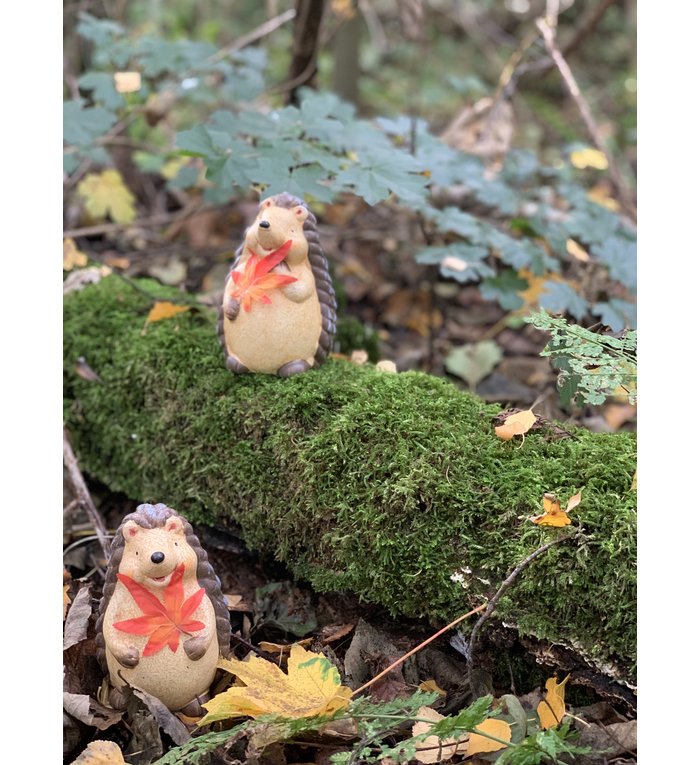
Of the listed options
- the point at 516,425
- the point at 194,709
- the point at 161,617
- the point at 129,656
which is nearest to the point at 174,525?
the point at 161,617

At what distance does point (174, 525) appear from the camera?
87.1 inches

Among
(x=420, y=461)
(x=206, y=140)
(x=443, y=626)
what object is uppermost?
(x=206, y=140)

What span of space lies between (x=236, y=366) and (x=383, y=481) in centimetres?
81

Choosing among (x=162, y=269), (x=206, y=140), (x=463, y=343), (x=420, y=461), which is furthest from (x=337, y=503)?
(x=162, y=269)

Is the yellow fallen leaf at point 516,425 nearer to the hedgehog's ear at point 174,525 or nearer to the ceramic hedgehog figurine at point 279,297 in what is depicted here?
the ceramic hedgehog figurine at point 279,297

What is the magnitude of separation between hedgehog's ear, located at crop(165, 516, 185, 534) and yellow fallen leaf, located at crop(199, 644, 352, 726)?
1.36 ft

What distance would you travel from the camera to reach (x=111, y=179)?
4.63 metres

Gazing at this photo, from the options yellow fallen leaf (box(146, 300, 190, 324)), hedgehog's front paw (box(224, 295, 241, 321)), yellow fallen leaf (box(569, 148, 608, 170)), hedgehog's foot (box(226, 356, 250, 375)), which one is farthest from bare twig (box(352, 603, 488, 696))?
yellow fallen leaf (box(569, 148, 608, 170))

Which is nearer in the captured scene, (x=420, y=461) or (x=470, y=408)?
(x=420, y=461)

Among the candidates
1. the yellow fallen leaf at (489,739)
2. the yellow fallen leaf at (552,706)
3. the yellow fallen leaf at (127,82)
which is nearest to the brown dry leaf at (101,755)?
the yellow fallen leaf at (489,739)

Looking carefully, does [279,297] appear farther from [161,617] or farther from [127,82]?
[127,82]

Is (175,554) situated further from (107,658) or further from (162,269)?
(162,269)

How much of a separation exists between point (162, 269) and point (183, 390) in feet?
6.96

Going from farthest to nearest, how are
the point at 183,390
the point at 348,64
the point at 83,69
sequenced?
the point at 348,64 → the point at 83,69 → the point at 183,390
